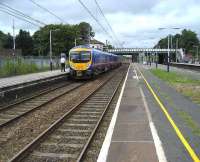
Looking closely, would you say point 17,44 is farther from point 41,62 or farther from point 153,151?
point 153,151

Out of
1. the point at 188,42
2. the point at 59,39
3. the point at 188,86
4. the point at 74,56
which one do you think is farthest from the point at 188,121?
the point at 188,42

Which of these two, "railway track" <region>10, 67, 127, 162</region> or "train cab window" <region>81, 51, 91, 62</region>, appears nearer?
"railway track" <region>10, 67, 127, 162</region>

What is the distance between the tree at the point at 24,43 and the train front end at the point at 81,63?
99056 millimetres

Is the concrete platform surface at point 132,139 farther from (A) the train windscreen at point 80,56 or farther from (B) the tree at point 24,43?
(B) the tree at point 24,43

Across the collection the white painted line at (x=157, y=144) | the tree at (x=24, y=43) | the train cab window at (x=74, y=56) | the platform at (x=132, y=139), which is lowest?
the platform at (x=132, y=139)

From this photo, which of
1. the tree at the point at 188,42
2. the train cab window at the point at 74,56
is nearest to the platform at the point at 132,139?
the train cab window at the point at 74,56

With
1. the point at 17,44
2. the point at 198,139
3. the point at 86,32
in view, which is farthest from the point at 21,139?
the point at 86,32

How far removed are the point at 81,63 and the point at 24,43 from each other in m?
101

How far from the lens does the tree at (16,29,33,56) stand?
444ft

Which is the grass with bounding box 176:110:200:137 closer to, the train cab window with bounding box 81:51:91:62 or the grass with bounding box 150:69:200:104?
the grass with bounding box 150:69:200:104

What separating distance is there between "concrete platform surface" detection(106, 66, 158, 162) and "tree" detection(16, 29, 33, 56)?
12131 cm

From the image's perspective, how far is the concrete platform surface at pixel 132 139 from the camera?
9023 millimetres

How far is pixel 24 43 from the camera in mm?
136625

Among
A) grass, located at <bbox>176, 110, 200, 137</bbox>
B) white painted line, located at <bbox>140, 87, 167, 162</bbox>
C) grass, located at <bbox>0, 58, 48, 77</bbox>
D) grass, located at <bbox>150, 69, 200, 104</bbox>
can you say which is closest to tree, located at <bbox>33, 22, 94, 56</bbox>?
grass, located at <bbox>0, 58, 48, 77</bbox>
